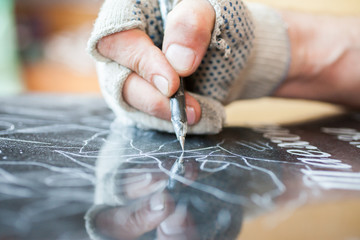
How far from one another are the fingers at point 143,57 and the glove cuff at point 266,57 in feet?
0.52

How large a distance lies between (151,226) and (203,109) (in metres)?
0.20

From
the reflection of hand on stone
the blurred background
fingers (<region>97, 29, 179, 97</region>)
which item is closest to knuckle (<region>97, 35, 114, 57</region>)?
fingers (<region>97, 29, 179, 97</region>)

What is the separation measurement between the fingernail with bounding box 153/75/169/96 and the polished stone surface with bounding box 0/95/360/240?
2.1 inches

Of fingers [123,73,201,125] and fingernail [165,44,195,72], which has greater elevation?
fingernail [165,44,195,72]

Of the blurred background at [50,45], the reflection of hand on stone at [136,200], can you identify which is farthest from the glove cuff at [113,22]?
the blurred background at [50,45]

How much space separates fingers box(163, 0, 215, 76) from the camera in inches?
11.2

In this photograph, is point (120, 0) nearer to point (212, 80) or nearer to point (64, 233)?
point (212, 80)

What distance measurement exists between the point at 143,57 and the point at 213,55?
0.29 ft

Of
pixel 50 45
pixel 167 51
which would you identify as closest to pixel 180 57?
pixel 167 51

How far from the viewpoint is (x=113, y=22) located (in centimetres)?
30

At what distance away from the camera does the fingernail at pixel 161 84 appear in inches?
11.5

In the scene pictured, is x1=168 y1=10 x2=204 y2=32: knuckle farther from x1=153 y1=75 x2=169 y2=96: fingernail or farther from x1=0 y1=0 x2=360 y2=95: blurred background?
x1=0 y1=0 x2=360 y2=95: blurred background

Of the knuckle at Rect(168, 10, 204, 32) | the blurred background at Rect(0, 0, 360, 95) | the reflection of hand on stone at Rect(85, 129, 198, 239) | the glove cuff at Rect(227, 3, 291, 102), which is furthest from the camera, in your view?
the blurred background at Rect(0, 0, 360, 95)

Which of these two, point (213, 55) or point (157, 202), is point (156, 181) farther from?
point (213, 55)
